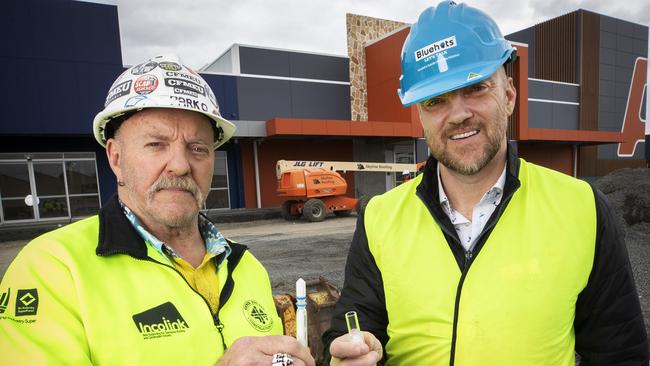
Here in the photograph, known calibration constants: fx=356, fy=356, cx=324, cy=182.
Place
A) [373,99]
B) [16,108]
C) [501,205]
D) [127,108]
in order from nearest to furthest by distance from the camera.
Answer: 1. [127,108]
2. [501,205]
3. [16,108]
4. [373,99]

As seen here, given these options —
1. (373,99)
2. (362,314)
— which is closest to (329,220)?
(373,99)

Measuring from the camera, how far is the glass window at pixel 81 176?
14117 millimetres

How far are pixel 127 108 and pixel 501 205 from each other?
5.50 feet

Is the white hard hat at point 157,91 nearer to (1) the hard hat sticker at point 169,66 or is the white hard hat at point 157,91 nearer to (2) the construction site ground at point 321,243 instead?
(1) the hard hat sticker at point 169,66

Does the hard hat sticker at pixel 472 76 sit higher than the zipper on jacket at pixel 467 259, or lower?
higher

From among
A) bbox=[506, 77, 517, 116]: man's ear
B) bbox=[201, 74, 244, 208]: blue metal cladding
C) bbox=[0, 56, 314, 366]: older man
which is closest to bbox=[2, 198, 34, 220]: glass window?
bbox=[201, 74, 244, 208]: blue metal cladding

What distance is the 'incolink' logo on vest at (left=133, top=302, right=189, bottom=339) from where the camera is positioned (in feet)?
4.26

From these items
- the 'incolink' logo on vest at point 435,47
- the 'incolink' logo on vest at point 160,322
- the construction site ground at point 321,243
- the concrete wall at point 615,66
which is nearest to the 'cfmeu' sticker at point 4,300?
the 'incolink' logo on vest at point 160,322

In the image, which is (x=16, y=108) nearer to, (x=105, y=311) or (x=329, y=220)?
(x=329, y=220)

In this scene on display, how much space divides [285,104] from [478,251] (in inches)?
657

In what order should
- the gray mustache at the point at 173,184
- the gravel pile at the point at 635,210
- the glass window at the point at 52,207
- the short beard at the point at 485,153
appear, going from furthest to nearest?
the glass window at the point at 52,207 < the gravel pile at the point at 635,210 < the short beard at the point at 485,153 < the gray mustache at the point at 173,184

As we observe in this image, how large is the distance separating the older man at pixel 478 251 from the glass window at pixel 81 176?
15.8 meters

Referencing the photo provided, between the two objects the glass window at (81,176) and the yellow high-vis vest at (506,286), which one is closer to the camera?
the yellow high-vis vest at (506,286)

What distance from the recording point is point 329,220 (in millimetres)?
13266
